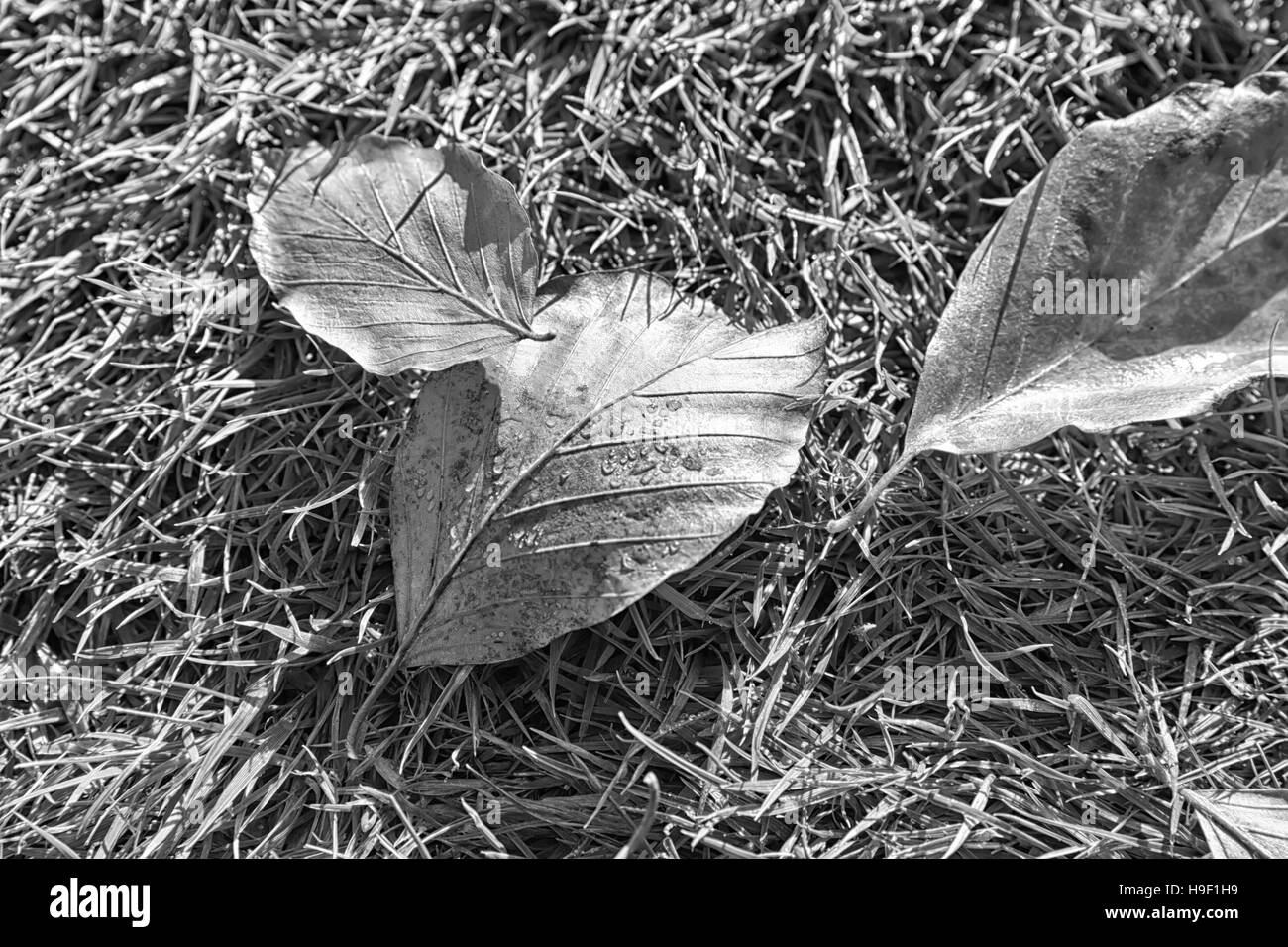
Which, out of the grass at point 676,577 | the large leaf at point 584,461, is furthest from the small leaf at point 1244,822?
the large leaf at point 584,461

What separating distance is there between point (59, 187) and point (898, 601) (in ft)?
4.70

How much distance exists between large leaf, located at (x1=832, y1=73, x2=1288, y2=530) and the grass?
0.12m

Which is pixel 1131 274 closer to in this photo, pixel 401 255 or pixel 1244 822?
pixel 1244 822

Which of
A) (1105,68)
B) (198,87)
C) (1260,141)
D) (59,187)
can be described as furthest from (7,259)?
(1260,141)

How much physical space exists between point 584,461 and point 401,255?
39cm

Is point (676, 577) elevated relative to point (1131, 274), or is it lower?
lower

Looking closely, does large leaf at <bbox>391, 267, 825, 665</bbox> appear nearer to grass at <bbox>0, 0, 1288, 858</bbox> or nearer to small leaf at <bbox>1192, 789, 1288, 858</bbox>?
grass at <bbox>0, 0, 1288, 858</bbox>

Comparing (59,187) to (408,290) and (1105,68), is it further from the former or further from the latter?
(1105,68)

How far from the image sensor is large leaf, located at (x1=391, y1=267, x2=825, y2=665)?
113 centimetres

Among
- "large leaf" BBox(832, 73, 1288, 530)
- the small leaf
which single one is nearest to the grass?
the small leaf

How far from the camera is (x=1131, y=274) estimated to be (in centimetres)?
126

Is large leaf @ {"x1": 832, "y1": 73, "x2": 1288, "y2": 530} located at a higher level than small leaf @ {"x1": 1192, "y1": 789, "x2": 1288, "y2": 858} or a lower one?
higher

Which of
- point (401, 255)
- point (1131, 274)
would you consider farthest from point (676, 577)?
point (1131, 274)
